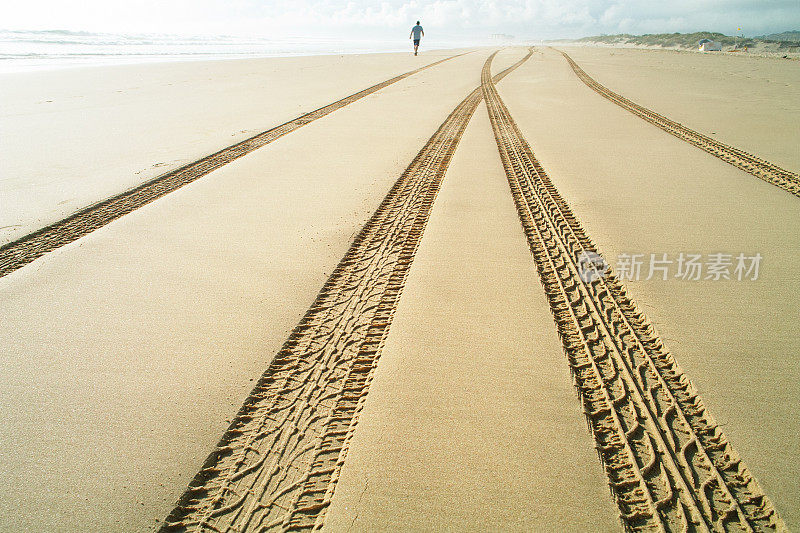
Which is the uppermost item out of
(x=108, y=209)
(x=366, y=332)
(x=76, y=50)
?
(x=76, y=50)

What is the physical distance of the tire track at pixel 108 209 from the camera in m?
3.46

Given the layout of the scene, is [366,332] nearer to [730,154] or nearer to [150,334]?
[150,334]

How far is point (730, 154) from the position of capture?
6156 millimetres

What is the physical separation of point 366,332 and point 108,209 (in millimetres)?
3256

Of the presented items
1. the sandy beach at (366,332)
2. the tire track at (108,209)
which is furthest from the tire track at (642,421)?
the tire track at (108,209)

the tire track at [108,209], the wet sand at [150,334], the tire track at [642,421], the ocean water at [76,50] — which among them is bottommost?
the tire track at [642,421]

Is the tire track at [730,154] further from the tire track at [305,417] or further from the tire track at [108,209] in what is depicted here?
the tire track at [108,209]

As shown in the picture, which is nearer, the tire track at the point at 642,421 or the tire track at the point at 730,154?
the tire track at the point at 642,421

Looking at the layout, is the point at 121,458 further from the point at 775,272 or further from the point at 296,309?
the point at 775,272

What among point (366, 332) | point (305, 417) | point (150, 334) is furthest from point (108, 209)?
point (305, 417)

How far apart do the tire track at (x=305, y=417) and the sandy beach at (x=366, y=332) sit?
0.02m

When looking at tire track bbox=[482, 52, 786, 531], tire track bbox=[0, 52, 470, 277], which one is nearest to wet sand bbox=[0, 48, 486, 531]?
tire track bbox=[0, 52, 470, 277]

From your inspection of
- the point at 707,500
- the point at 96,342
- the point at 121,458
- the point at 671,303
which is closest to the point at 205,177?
the point at 96,342

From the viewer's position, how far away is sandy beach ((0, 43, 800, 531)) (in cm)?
177
